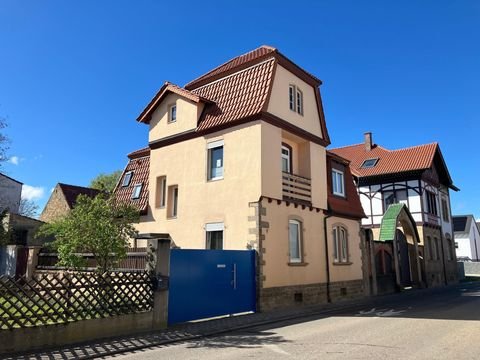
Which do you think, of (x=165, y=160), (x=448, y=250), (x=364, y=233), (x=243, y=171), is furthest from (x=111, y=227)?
(x=448, y=250)

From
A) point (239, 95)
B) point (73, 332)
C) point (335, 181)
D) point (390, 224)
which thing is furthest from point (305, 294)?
point (390, 224)

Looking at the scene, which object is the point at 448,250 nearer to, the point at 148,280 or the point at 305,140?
the point at 305,140

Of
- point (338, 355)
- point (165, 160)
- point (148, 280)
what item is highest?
point (165, 160)

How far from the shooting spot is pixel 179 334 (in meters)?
9.82

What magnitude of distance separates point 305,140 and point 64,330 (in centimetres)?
1248

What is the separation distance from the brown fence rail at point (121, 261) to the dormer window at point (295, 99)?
28.3ft

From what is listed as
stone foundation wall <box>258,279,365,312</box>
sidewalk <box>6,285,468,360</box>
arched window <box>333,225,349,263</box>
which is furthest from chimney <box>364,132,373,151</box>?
sidewalk <box>6,285,468,360</box>

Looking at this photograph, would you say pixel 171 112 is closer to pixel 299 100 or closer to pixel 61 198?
pixel 299 100

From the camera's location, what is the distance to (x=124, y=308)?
9.78m

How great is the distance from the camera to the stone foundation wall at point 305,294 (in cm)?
1416

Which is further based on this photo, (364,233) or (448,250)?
(448,250)

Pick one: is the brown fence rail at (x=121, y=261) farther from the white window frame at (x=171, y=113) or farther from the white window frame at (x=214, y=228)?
the white window frame at (x=171, y=113)

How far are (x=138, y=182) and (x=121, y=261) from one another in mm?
7749

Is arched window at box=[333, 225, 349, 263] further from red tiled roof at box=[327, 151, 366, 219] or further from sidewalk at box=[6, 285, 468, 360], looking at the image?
sidewalk at box=[6, 285, 468, 360]
